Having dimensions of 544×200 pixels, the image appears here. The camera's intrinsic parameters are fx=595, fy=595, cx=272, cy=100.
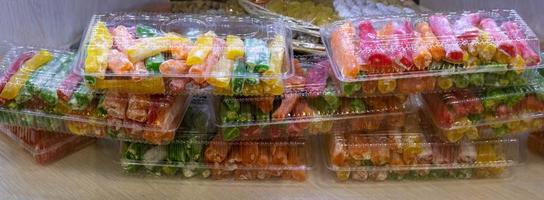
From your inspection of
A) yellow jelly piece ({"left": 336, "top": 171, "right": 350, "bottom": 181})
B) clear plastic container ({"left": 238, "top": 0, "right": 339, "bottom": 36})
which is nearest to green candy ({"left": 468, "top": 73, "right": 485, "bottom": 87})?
yellow jelly piece ({"left": 336, "top": 171, "right": 350, "bottom": 181})

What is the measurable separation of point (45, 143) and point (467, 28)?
1.01 m

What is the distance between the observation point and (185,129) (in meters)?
1.39

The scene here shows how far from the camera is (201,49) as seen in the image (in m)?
1.27

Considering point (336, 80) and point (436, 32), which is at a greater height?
point (436, 32)

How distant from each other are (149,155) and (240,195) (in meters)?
0.23

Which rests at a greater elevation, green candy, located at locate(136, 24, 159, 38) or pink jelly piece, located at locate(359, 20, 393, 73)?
green candy, located at locate(136, 24, 159, 38)

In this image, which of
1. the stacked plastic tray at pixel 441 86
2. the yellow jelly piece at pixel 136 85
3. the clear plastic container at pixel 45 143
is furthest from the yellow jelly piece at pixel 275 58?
the clear plastic container at pixel 45 143

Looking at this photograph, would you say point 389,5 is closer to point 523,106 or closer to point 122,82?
point 523,106

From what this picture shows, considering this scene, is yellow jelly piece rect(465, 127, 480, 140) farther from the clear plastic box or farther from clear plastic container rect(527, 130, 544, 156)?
the clear plastic box

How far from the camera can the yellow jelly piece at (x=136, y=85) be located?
1.22m

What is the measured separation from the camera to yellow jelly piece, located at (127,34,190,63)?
1245mm

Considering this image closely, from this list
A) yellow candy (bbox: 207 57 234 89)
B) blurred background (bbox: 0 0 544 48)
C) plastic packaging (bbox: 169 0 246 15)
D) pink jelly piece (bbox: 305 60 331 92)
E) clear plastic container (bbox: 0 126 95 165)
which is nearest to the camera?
yellow candy (bbox: 207 57 234 89)

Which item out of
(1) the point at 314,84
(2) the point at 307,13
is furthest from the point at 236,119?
(2) the point at 307,13

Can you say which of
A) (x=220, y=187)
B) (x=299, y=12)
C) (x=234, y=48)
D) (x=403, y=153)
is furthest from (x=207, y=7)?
(x=403, y=153)
